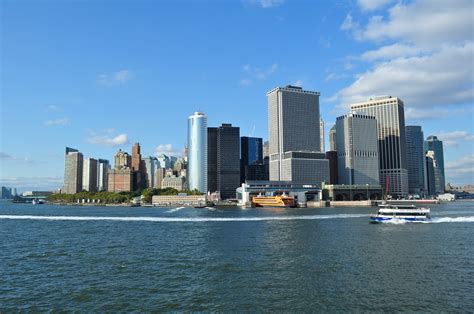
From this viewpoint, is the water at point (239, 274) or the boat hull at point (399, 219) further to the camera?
the boat hull at point (399, 219)

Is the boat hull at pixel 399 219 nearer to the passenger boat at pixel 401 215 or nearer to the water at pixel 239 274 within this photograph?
the passenger boat at pixel 401 215

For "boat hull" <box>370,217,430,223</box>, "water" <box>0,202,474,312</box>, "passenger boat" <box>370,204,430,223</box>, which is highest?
"passenger boat" <box>370,204,430,223</box>

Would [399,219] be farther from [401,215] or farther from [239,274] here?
[239,274]

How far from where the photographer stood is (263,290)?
36.0m

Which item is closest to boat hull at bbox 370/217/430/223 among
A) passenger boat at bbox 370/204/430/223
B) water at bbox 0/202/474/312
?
passenger boat at bbox 370/204/430/223

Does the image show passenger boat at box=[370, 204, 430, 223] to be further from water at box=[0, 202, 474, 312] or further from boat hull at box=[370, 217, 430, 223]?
water at box=[0, 202, 474, 312]

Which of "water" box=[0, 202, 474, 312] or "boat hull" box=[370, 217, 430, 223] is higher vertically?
"boat hull" box=[370, 217, 430, 223]

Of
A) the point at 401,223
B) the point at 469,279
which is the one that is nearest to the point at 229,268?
the point at 469,279

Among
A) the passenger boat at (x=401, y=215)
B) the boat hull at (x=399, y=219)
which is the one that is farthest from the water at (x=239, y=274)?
the passenger boat at (x=401, y=215)

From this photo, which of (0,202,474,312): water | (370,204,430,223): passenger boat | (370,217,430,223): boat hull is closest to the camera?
(0,202,474,312): water

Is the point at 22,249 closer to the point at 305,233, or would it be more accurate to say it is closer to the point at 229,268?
the point at 229,268

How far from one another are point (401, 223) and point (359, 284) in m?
73.3

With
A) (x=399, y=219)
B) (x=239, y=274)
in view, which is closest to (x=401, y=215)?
(x=399, y=219)

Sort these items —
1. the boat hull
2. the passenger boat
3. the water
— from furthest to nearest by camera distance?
the passenger boat < the boat hull < the water
